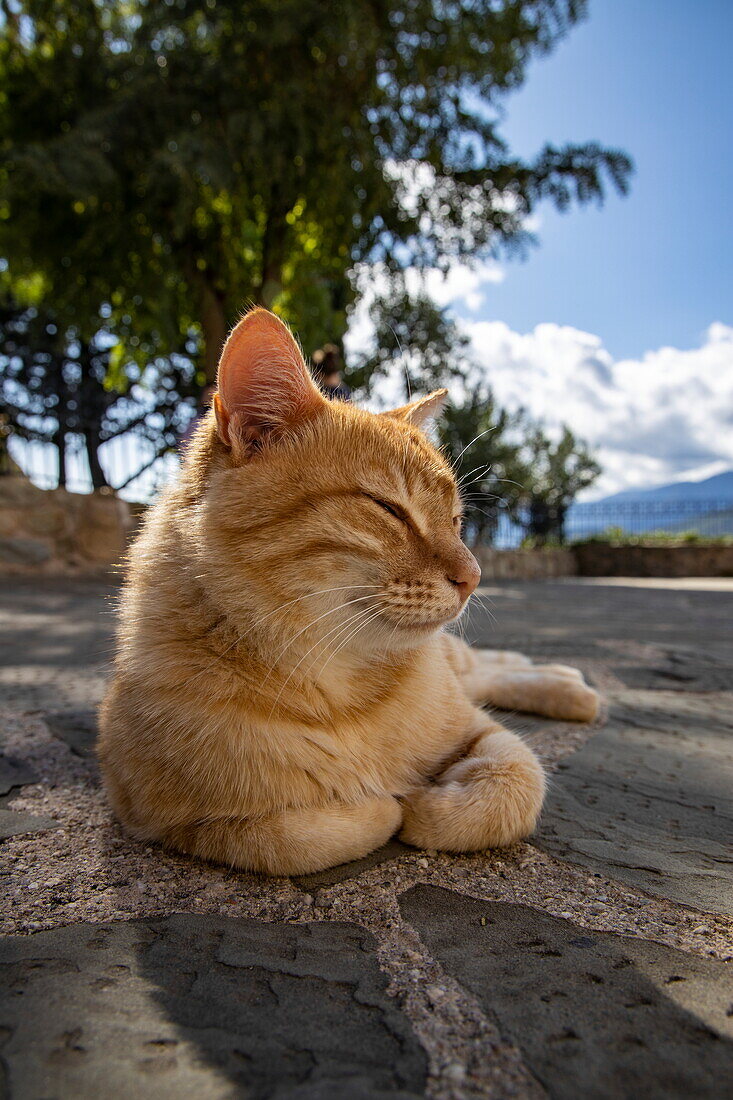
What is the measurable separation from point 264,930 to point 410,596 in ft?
2.39

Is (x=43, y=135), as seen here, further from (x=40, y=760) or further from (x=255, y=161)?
(x=40, y=760)

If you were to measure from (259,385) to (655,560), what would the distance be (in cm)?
1654

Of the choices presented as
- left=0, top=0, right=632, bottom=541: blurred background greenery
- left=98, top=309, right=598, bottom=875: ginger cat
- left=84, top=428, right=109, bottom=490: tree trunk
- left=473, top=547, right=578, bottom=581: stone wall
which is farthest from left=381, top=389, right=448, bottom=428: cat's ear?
left=473, top=547, right=578, bottom=581: stone wall

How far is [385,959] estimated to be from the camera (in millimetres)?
1123

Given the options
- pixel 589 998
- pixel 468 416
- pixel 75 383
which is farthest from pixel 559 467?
pixel 589 998

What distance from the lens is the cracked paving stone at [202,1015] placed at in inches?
32.2

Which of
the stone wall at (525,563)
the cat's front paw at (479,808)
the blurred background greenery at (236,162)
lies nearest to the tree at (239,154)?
the blurred background greenery at (236,162)

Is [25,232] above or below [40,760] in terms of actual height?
above

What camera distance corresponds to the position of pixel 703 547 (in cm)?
1623

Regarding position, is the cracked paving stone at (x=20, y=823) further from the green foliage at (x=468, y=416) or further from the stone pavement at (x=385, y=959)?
the green foliage at (x=468, y=416)

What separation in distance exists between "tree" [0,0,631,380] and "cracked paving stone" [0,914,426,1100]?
792cm

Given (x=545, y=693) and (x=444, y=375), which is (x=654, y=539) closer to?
(x=444, y=375)

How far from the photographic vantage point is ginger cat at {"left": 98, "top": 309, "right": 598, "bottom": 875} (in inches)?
58.6

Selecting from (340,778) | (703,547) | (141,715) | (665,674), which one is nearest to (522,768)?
(340,778)
